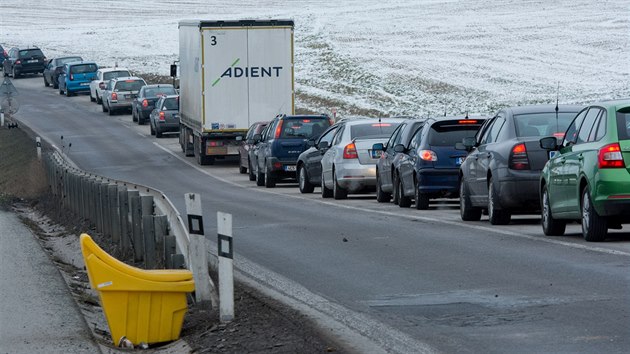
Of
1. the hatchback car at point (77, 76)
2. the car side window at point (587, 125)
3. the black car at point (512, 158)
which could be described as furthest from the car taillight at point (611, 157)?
the hatchback car at point (77, 76)

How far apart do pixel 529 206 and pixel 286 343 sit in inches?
351

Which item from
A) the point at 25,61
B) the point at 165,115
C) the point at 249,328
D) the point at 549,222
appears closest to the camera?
the point at 249,328

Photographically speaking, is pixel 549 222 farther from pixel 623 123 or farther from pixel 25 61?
pixel 25 61

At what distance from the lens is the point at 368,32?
8762cm

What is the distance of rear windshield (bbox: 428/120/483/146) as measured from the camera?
74.0ft

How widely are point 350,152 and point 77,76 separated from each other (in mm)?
46759

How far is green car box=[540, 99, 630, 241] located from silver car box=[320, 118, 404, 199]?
1017 cm

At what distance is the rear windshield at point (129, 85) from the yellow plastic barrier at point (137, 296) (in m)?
50.5

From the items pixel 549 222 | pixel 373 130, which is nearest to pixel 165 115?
pixel 373 130

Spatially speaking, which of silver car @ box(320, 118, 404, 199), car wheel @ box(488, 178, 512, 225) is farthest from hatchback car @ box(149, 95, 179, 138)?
car wheel @ box(488, 178, 512, 225)

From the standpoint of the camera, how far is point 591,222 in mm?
15109

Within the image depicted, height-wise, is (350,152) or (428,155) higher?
(428,155)

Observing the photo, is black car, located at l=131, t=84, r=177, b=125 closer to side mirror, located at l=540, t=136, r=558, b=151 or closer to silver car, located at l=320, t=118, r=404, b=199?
silver car, located at l=320, t=118, r=404, b=199

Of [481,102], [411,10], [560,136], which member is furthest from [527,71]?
[560,136]
